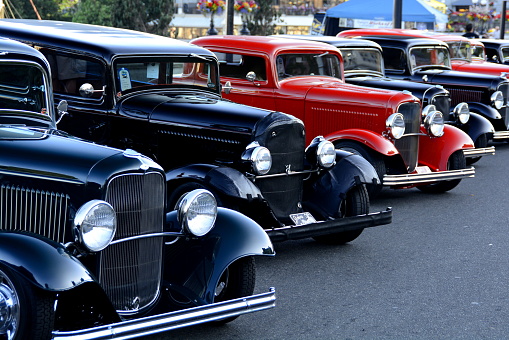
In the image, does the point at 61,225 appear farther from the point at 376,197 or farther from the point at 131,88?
the point at 376,197

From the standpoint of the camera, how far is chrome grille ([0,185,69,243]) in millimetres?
4531

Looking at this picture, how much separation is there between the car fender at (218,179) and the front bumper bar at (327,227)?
1.16 feet

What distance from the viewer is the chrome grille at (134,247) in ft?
14.9

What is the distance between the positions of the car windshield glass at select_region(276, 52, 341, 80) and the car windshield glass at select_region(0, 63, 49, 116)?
460cm

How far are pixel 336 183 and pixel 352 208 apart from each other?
0.27 m

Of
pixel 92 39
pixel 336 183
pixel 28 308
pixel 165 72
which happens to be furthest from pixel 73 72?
pixel 28 308

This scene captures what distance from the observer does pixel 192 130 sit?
23.6ft

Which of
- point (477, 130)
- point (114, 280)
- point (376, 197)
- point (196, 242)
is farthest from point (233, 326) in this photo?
point (477, 130)

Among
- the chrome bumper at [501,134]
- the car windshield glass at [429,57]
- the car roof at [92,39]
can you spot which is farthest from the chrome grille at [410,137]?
the chrome bumper at [501,134]

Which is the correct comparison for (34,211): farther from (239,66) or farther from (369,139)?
(239,66)

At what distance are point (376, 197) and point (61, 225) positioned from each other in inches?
243

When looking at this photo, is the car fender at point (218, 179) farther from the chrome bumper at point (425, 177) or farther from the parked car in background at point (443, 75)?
the parked car in background at point (443, 75)

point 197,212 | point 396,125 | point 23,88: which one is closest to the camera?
point 197,212

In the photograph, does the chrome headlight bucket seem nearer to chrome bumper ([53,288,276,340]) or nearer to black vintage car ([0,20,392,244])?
black vintage car ([0,20,392,244])
